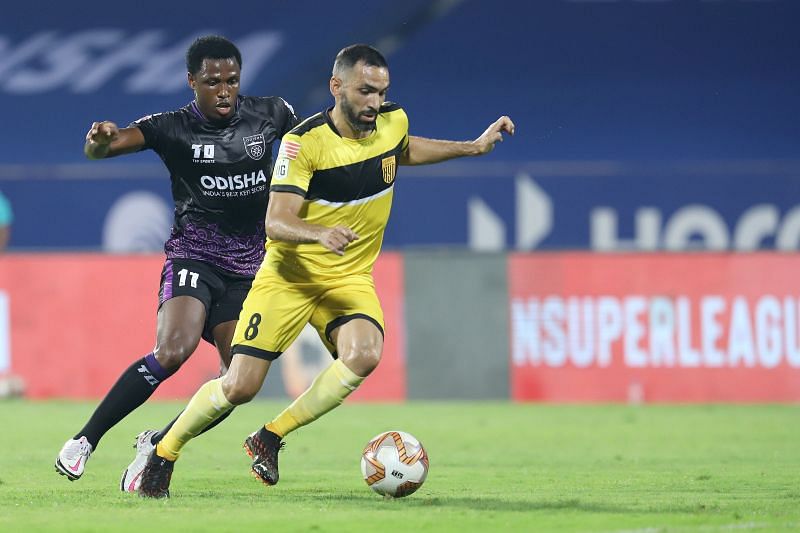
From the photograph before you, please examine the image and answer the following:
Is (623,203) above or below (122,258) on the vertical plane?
above

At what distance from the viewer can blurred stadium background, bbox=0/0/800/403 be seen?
1305cm

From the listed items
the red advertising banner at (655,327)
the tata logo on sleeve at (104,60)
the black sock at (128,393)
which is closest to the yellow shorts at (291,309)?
the black sock at (128,393)

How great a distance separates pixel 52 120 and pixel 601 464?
44.2 ft

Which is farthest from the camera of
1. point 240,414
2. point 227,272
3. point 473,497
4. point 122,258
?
point 122,258

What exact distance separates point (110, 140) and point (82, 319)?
21.9ft

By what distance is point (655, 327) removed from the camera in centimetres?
1298

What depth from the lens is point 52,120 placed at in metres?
20.3

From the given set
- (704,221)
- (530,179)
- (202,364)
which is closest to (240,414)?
(202,364)

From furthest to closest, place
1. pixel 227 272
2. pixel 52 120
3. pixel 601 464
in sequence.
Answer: pixel 52 120 → pixel 601 464 → pixel 227 272

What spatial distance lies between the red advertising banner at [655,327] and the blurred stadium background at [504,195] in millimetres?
18

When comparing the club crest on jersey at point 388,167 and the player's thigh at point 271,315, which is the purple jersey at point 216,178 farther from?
the club crest on jersey at point 388,167

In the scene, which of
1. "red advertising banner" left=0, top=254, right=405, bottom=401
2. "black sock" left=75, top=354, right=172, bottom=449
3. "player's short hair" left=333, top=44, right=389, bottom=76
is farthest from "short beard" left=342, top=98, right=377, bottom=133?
"red advertising banner" left=0, top=254, right=405, bottom=401

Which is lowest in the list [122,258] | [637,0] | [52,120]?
[122,258]

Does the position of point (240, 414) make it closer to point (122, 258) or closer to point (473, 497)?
point (122, 258)
